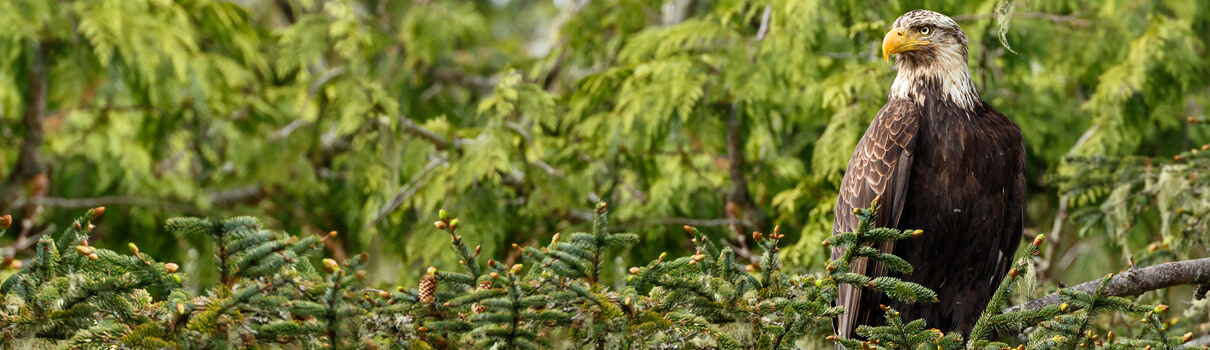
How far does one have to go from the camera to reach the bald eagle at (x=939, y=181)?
3.49 metres

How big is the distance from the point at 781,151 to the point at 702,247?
4292 millimetres

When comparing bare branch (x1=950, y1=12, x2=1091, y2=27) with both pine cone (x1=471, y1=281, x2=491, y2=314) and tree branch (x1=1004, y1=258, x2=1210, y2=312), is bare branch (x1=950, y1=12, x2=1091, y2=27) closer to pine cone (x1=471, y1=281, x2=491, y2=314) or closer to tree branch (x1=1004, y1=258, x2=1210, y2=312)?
tree branch (x1=1004, y1=258, x2=1210, y2=312)

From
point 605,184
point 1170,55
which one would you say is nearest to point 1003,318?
point 605,184

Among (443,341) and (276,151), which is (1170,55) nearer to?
(443,341)

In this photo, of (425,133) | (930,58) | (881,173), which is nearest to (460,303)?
(881,173)

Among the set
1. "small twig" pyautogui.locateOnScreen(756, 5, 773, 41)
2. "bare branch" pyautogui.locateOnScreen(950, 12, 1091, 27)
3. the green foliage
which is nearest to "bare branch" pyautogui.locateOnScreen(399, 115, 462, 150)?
"small twig" pyautogui.locateOnScreen(756, 5, 773, 41)

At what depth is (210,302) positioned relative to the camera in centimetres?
194

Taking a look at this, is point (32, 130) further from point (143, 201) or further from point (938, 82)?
point (938, 82)

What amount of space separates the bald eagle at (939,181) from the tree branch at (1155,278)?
0.50 m

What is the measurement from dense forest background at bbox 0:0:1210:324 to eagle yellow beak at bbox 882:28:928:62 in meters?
0.34

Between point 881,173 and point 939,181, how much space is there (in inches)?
8.5

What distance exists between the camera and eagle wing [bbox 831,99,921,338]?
3.49 meters

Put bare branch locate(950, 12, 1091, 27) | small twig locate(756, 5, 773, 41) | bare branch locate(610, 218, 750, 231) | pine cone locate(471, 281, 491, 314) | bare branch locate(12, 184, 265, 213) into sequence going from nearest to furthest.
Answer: pine cone locate(471, 281, 491, 314) < bare branch locate(950, 12, 1091, 27) < small twig locate(756, 5, 773, 41) < bare branch locate(610, 218, 750, 231) < bare branch locate(12, 184, 265, 213)

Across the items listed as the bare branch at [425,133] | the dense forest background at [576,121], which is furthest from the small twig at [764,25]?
the bare branch at [425,133]
